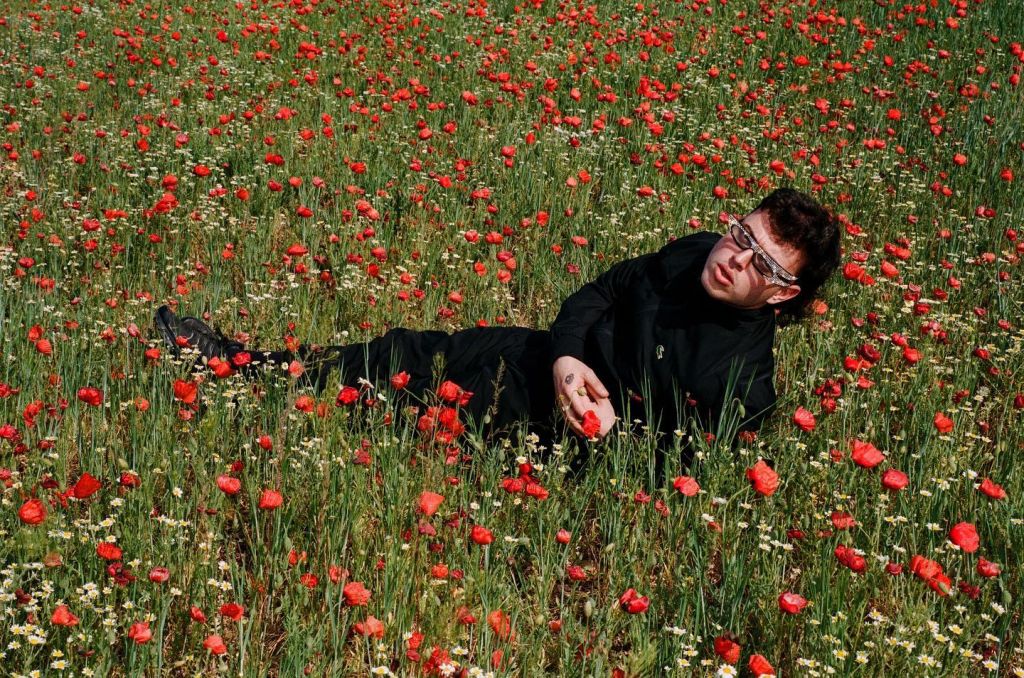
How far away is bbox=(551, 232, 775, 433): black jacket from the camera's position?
333 centimetres

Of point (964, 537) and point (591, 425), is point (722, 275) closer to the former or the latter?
point (591, 425)

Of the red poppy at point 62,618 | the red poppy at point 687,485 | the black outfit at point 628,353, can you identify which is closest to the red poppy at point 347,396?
the black outfit at point 628,353

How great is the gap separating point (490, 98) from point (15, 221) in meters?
3.28

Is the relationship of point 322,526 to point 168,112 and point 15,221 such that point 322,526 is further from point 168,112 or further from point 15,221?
point 168,112

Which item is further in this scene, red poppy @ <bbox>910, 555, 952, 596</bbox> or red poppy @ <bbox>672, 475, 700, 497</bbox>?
red poppy @ <bbox>672, 475, 700, 497</bbox>

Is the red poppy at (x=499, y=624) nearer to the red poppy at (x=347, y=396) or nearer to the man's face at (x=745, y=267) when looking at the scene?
the red poppy at (x=347, y=396)

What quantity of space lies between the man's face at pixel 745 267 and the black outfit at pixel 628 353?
0.09 metres

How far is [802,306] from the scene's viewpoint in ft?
11.7

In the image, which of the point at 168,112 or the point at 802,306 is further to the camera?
the point at 168,112

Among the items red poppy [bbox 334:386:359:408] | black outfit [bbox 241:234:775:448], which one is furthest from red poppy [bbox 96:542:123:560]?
black outfit [bbox 241:234:775:448]

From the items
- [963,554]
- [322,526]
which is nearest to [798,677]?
[963,554]

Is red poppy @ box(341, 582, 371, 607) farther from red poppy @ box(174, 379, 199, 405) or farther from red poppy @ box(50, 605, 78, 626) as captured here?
red poppy @ box(174, 379, 199, 405)

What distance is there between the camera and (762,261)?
3279 mm

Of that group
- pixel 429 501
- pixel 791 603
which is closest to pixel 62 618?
pixel 429 501
